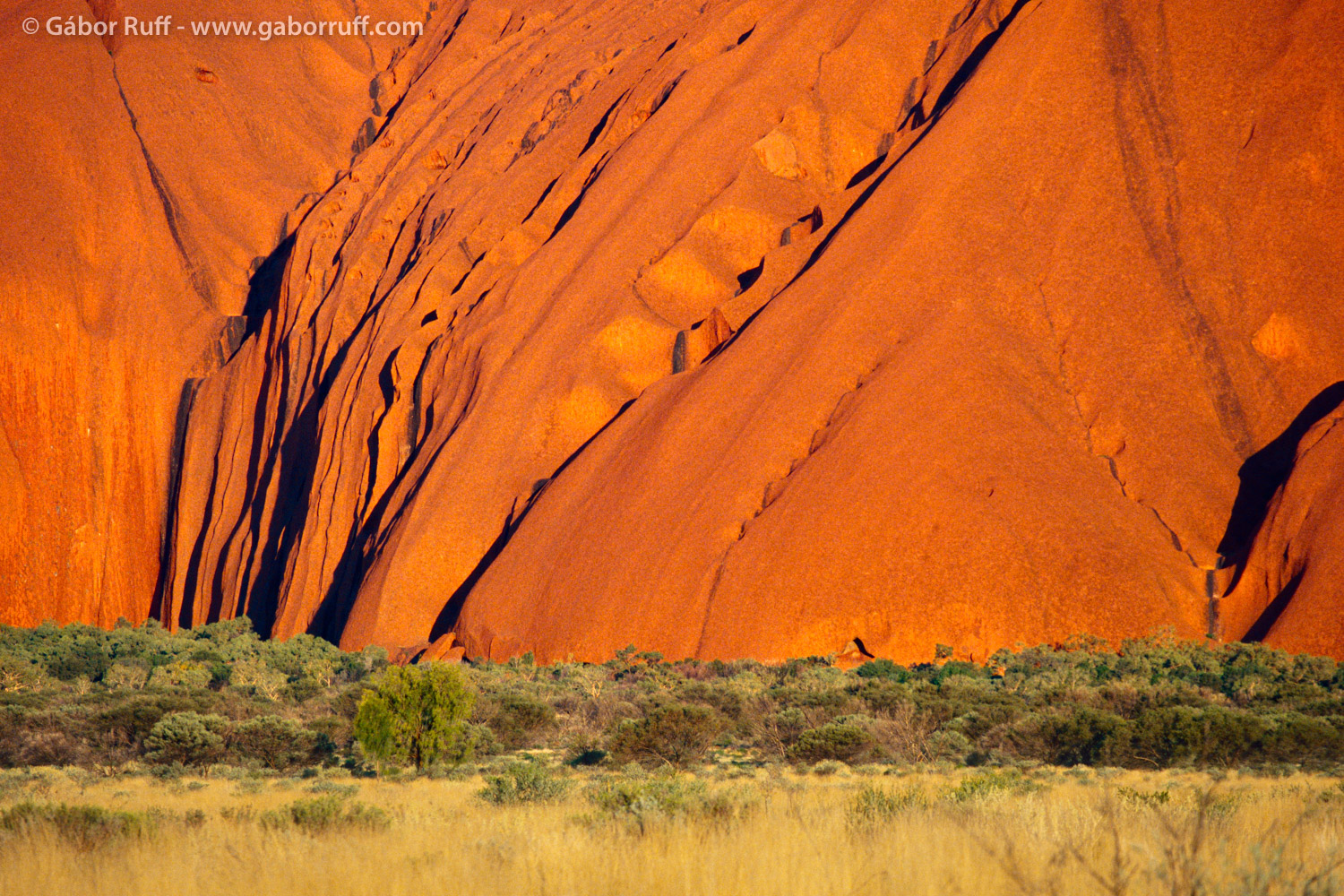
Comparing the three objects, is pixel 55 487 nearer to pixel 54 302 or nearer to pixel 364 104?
pixel 54 302

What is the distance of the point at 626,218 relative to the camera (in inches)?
1785

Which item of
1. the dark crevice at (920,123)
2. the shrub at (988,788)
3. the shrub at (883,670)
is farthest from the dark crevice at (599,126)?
the shrub at (988,788)

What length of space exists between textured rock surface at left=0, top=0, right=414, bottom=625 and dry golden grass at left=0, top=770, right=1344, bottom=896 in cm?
5284

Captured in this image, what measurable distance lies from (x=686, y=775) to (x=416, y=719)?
13.3 feet

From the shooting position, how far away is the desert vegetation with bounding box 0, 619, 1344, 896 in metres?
7.71

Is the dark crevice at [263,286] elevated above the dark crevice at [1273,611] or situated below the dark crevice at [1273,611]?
above

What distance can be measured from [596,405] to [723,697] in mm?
19875

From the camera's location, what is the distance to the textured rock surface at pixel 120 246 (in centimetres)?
5906

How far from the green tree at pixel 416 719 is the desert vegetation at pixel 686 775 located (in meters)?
0.04

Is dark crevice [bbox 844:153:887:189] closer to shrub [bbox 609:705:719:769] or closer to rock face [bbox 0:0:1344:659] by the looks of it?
rock face [bbox 0:0:1344:659]

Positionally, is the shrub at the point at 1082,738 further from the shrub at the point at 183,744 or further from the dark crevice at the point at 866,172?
the dark crevice at the point at 866,172

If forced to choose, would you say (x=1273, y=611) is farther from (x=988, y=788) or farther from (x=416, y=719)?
(x=988, y=788)

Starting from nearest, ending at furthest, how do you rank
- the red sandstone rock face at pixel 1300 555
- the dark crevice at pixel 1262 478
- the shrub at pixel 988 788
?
1. the shrub at pixel 988 788
2. the red sandstone rock face at pixel 1300 555
3. the dark crevice at pixel 1262 478

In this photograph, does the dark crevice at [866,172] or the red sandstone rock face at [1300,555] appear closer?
the red sandstone rock face at [1300,555]
